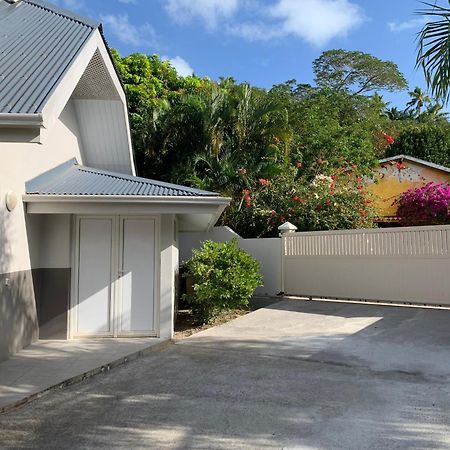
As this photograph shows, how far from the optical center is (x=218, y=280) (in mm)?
9516

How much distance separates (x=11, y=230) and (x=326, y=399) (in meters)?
5.05

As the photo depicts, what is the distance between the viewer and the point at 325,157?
720 inches

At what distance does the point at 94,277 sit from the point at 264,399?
171 inches

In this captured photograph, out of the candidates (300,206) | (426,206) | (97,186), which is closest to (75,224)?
(97,186)

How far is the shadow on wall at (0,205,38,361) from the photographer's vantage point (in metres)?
6.60

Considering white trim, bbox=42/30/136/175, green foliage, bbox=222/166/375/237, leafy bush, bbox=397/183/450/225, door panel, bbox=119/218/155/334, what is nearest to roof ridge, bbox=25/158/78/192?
door panel, bbox=119/218/155/334

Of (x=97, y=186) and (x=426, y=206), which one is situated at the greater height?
(x=426, y=206)

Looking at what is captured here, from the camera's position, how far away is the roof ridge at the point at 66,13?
26.9 ft

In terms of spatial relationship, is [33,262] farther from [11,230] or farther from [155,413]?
[155,413]

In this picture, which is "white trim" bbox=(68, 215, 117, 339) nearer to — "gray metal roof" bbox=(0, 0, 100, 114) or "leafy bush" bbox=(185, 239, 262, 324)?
"leafy bush" bbox=(185, 239, 262, 324)

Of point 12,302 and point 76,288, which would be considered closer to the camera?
point 12,302

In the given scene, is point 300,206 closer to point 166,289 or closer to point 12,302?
point 166,289

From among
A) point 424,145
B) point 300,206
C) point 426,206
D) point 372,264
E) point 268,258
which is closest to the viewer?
point 372,264

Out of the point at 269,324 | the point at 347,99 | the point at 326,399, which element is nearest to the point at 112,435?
the point at 326,399
